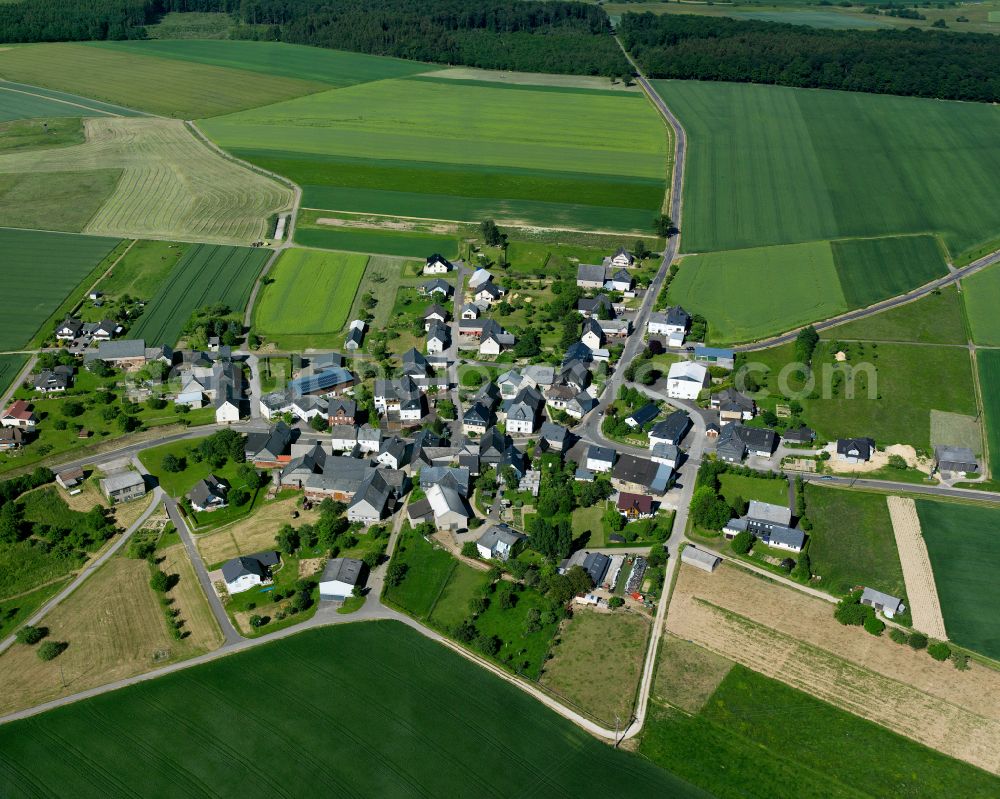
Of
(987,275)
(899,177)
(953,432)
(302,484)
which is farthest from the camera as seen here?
(899,177)

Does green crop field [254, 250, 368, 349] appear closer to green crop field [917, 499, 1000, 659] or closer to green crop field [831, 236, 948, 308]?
green crop field [831, 236, 948, 308]

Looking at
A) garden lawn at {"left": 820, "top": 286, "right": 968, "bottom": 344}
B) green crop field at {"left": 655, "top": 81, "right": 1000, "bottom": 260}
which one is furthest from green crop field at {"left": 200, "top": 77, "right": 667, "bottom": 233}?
garden lawn at {"left": 820, "top": 286, "right": 968, "bottom": 344}

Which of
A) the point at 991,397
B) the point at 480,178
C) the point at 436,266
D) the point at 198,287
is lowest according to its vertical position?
the point at 198,287

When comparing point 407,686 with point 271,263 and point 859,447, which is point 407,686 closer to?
point 859,447

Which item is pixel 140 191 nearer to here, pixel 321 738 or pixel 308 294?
pixel 308 294

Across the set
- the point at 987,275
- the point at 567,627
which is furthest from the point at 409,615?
the point at 987,275

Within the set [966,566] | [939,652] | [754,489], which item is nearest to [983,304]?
[754,489]
